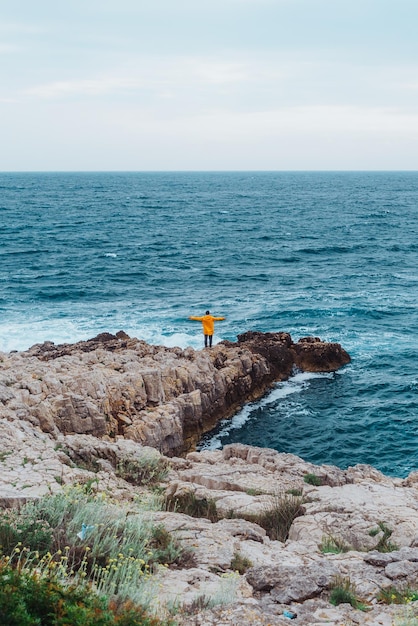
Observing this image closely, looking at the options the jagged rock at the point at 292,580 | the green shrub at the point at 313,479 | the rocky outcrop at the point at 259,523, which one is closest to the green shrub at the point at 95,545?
the rocky outcrop at the point at 259,523

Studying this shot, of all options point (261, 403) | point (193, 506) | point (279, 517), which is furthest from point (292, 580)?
point (261, 403)

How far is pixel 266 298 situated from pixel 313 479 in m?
24.8

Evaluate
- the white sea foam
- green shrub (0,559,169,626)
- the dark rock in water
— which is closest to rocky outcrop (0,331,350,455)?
the dark rock in water

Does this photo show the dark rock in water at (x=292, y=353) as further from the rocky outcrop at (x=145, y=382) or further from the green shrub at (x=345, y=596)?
the green shrub at (x=345, y=596)

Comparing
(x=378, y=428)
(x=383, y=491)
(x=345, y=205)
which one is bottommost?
(x=378, y=428)

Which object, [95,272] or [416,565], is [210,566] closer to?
[416,565]

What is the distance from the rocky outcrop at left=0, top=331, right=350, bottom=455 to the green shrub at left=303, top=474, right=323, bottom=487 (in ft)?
19.7

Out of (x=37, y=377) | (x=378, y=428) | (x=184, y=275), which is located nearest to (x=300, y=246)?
(x=184, y=275)

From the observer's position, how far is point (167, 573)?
25.0 ft

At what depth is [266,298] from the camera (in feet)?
124

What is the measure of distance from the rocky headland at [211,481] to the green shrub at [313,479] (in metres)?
0.05

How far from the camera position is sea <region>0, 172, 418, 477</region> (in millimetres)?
22213

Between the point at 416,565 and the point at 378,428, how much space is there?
47.2 feet

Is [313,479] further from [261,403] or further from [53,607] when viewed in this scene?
[261,403]
